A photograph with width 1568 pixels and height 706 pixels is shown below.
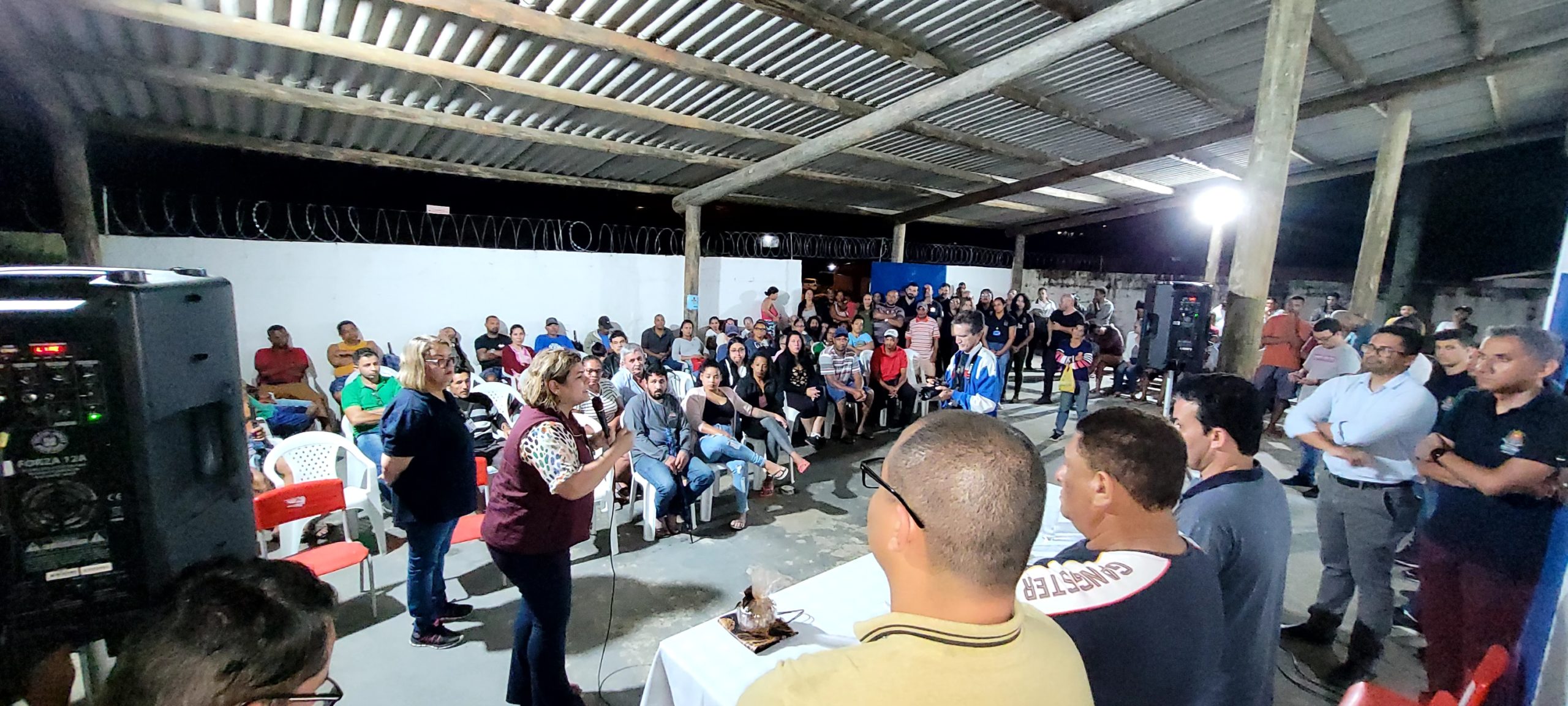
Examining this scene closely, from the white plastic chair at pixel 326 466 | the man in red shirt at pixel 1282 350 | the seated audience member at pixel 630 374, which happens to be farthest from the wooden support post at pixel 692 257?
the man in red shirt at pixel 1282 350

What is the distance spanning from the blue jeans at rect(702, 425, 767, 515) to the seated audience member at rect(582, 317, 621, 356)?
3655mm

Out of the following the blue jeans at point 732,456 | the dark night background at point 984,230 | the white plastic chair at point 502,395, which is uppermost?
the dark night background at point 984,230

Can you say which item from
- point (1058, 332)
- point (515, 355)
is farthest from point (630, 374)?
point (1058, 332)

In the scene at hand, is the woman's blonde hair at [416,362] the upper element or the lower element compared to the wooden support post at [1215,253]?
lower

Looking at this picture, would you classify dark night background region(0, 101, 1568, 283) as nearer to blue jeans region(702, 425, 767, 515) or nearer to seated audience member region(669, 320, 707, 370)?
seated audience member region(669, 320, 707, 370)

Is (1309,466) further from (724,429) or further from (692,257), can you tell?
(692,257)

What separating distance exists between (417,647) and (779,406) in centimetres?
321

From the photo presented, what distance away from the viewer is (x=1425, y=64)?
5.58 meters

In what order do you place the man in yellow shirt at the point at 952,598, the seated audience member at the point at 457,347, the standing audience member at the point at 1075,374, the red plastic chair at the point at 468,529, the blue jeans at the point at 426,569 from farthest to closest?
the standing audience member at the point at 1075,374 < the seated audience member at the point at 457,347 < the red plastic chair at the point at 468,529 < the blue jeans at the point at 426,569 < the man in yellow shirt at the point at 952,598

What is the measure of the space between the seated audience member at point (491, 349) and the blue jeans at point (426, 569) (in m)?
3.42

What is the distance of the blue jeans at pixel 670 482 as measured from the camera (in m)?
3.80

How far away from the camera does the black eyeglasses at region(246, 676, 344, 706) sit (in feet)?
3.02

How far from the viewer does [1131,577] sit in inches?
41.8

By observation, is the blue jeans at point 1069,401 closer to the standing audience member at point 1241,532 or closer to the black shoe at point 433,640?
the standing audience member at point 1241,532
